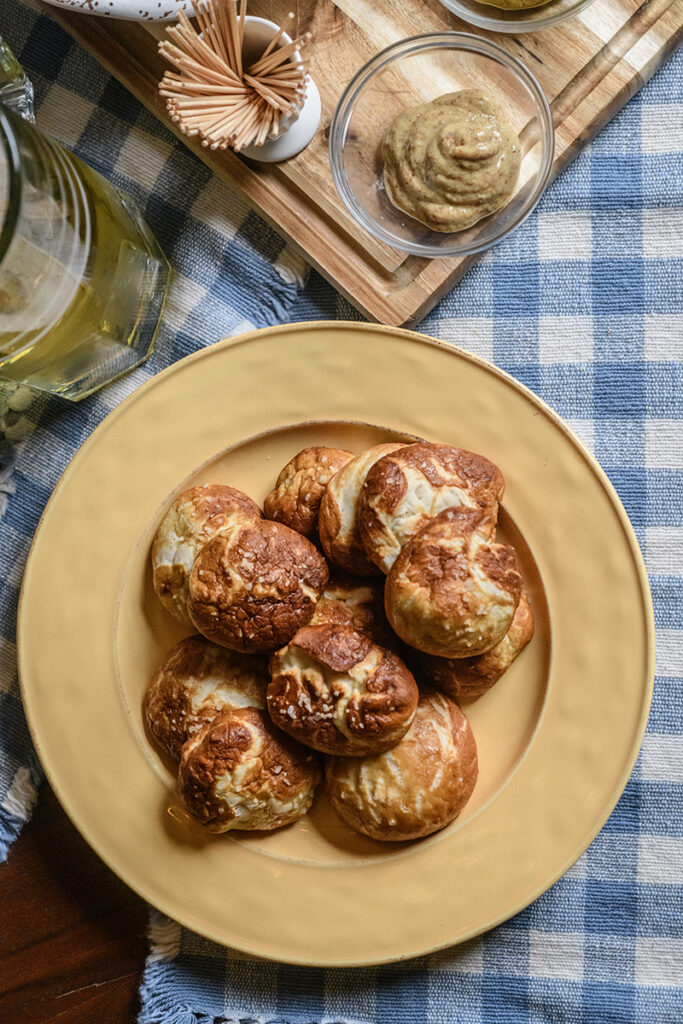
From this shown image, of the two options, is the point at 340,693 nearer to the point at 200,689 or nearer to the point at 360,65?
the point at 200,689

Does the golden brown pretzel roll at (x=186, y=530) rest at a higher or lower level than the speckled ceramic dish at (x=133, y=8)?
lower

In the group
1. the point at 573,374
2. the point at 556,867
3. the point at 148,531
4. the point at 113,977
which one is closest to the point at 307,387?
the point at 148,531

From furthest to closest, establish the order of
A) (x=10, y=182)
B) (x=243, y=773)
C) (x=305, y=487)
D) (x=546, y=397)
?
(x=546, y=397), (x=305, y=487), (x=243, y=773), (x=10, y=182)

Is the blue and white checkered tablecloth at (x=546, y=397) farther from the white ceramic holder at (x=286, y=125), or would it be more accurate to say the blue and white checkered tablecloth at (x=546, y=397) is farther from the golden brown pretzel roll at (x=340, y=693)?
the golden brown pretzel roll at (x=340, y=693)

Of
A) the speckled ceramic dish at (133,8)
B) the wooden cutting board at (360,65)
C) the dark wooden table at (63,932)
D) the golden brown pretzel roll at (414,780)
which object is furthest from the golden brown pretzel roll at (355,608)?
the speckled ceramic dish at (133,8)

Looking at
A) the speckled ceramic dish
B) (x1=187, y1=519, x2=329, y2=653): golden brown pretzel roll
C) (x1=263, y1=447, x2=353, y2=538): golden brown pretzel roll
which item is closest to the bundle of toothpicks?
the speckled ceramic dish

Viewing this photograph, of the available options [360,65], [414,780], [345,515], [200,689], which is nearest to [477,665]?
[414,780]

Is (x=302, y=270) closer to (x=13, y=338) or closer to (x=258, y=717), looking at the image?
(x=13, y=338)
